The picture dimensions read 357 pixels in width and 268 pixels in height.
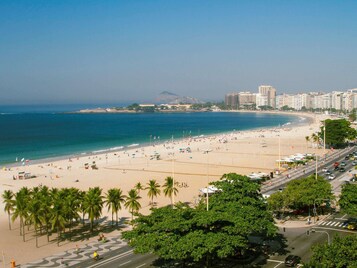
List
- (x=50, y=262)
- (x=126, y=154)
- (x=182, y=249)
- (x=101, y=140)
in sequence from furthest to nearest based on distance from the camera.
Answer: (x=101, y=140) → (x=126, y=154) → (x=50, y=262) → (x=182, y=249)

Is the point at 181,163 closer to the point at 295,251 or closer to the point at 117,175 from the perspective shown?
the point at 117,175

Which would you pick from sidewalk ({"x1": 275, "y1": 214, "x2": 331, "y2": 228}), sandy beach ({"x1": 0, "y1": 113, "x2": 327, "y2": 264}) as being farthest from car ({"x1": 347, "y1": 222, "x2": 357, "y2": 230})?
sandy beach ({"x1": 0, "y1": 113, "x2": 327, "y2": 264})

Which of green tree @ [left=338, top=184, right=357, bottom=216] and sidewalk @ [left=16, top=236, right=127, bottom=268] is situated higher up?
green tree @ [left=338, top=184, right=357, bottom=216]

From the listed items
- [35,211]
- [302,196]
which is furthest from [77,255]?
[302,196]

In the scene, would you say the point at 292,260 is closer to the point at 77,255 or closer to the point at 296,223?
the point at 296,223

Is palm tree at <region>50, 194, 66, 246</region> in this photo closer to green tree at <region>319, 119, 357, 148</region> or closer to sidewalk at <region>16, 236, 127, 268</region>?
sidewalk at <region>16, 236, 127, 268</region>

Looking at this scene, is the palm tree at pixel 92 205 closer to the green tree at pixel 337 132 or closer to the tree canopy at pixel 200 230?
the tree canopy at pixel 200 230

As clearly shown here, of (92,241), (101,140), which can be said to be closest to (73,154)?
(101,140)
